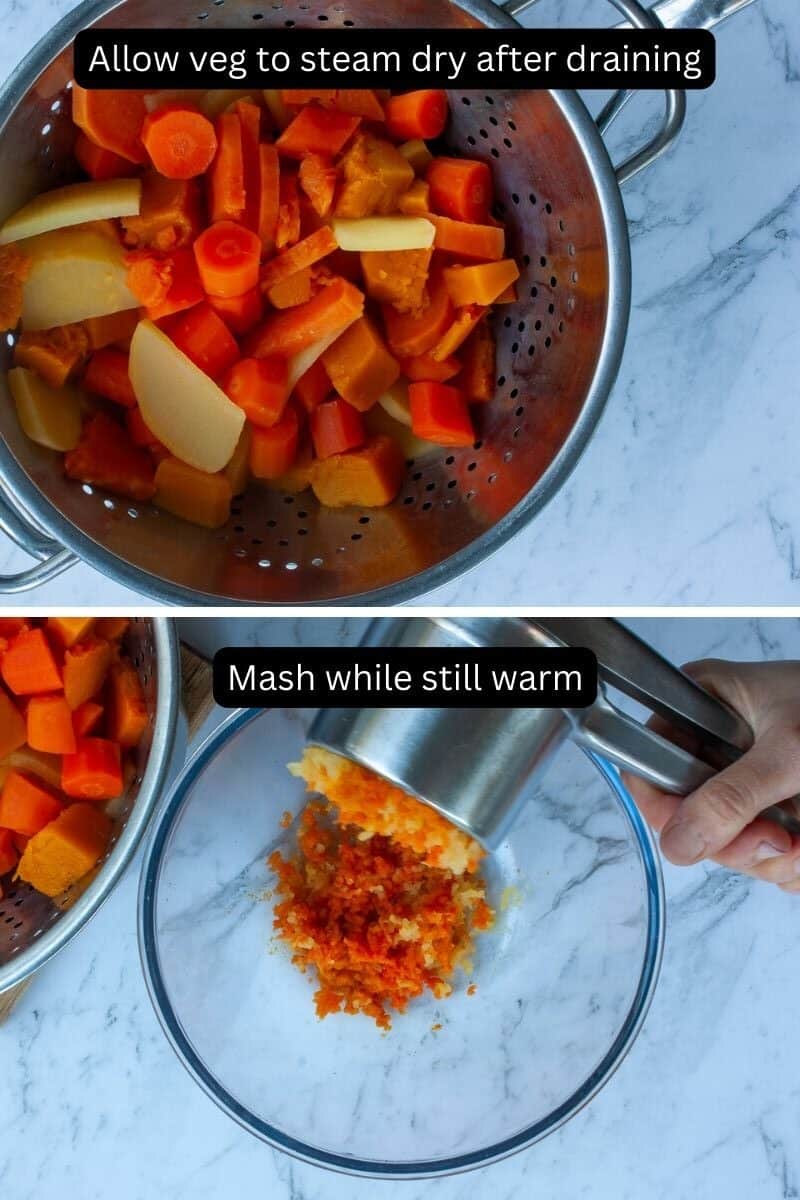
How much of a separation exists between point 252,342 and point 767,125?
0.61 metres

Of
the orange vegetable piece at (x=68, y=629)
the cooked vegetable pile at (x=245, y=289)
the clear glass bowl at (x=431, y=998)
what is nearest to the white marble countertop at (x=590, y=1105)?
the clear glass bowl at (x=431, y=998)

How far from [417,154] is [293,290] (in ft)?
0.59

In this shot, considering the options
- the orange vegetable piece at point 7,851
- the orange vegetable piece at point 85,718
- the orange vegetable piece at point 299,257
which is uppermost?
the orange vegetable piece at point 299,257

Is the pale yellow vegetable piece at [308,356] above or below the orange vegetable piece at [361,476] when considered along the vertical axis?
above

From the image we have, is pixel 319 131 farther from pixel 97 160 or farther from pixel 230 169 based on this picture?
pixel 97 160

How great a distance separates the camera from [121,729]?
1082 millimetres

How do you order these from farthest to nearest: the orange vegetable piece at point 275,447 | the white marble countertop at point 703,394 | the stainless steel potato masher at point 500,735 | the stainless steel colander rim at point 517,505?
the white marble countertop at point 703,394, the orange vegetable piece at point 275,447, the stainless steel potato masher at point 500,735, the stainless steel colander rim at point 517,505

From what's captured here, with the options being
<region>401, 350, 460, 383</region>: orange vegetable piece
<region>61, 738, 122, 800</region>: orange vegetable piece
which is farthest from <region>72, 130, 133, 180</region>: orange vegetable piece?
<region>61, 738, 122, 800</region>: orange vegetable piece

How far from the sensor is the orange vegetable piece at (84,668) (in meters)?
1.07

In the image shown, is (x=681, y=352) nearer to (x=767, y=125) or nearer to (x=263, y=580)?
(x=767, y=125)

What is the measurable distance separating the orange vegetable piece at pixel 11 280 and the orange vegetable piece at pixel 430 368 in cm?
36

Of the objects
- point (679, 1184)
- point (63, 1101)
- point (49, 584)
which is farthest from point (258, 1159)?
point (49, 584)

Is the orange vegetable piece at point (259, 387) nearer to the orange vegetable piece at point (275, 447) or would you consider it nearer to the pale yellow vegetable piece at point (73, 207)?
the orange vegetable piece at point (275, 447)

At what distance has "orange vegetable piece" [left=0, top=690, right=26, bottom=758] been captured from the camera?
1079 millimetres
